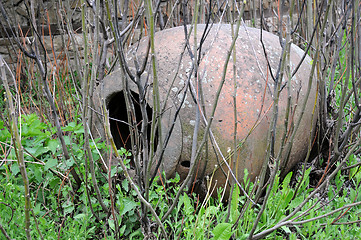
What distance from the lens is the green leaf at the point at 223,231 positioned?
5.50 feet

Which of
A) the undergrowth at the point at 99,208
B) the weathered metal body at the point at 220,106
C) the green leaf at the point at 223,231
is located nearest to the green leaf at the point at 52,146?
the undergrowth at the point at 99,208

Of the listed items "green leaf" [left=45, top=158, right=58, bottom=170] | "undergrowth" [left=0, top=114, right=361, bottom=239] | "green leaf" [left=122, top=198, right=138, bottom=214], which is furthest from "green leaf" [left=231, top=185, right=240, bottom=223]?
"green leaf" [left=45, top=158, right=58, bottom=170]

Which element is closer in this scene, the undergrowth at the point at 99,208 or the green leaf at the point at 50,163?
the undergrowth at the point at 99,208


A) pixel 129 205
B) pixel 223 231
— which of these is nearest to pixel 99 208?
pixel 129 205

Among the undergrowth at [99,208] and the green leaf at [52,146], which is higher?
the green leaf at [52,146]

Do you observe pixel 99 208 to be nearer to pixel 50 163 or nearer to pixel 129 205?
pixel 129 205

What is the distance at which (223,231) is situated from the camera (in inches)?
66.4

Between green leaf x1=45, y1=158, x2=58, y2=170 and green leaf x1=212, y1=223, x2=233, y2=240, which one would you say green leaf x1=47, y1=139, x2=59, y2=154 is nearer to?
green leaf x1=45, y1=158, x2=58, y2=170

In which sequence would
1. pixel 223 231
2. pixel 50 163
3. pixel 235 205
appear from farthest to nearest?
pixel 50 163 < pixel 235 205 < pixel 223 231

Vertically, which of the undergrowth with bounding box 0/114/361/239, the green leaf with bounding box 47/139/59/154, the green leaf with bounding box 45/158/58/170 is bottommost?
the undergrowth with bounding box 0/114/361/239

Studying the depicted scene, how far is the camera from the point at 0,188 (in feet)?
7.13

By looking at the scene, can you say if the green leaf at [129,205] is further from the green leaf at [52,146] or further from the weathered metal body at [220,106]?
the green leaf at [52,146]

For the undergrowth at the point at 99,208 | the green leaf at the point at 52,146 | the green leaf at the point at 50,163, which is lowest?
the undergrowth at the point at 99,208

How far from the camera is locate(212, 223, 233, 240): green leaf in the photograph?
168cm
